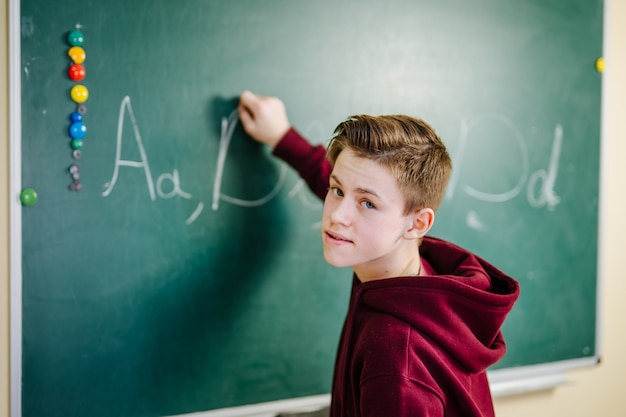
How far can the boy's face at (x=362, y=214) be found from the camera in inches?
44.2

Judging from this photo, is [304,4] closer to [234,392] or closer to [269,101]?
[269,101]

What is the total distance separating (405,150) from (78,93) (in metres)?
0.72

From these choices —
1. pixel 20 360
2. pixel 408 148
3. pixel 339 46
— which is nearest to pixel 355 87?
pixel 339 46

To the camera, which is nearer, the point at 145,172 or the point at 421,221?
the point at 421,221

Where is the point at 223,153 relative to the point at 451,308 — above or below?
above

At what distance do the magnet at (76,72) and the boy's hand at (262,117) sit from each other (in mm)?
367

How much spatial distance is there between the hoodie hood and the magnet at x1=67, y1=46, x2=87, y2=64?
30.7 inches

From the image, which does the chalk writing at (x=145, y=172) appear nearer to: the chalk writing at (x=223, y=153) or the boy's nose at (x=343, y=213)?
the chalk writing at (x=223, y=153)

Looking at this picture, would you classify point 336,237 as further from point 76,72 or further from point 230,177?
point 76,72

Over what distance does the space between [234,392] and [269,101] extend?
29.5 inches

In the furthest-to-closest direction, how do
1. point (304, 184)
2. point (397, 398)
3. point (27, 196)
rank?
point (304, 184) < point (27, 196) < point (397, 398)

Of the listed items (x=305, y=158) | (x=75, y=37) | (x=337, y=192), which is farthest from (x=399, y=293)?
(x=75, y=37)

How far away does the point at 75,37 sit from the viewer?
1.28 m

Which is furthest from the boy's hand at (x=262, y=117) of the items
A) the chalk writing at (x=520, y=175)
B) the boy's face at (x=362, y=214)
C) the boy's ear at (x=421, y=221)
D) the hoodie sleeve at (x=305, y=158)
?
the chalk writing at (x=520, y=175)
